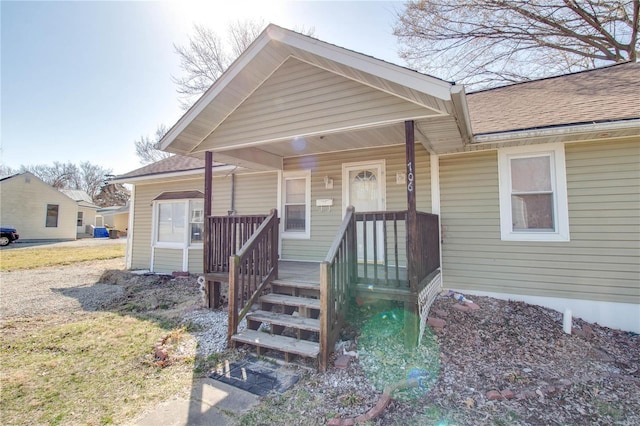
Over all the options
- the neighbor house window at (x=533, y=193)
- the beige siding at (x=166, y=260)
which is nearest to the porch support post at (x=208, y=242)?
the beige siding at (x=166, y=260)

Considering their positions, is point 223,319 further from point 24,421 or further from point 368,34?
point 368,34

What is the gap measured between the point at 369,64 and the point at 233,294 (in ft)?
11.3

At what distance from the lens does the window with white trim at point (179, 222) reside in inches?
354

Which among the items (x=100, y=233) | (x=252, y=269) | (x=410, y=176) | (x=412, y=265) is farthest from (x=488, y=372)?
(x=100, y=233)

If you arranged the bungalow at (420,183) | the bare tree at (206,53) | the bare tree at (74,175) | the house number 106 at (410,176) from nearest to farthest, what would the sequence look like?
1. the house number 106 at (410,176)
2. the bungalow at (420,183)
3. the bare tree at (206,53)
4. the bare tree at (74,175)

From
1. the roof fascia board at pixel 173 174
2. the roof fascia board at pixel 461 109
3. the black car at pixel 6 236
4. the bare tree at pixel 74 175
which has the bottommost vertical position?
the black car at pixel 6 236

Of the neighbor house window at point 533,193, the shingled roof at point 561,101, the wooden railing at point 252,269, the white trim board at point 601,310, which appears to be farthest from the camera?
the neighbor house window at point 533,193

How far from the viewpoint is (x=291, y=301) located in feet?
13.4

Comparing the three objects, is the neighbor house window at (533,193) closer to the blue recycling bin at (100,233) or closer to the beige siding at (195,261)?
the beige siding at (195,261)

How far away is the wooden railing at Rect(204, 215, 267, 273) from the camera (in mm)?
4980

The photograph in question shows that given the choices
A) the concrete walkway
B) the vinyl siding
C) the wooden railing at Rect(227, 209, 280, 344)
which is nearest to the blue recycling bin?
the vinyl siding

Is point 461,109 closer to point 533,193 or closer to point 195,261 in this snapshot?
point 533,193

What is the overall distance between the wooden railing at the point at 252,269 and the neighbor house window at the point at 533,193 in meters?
4.07

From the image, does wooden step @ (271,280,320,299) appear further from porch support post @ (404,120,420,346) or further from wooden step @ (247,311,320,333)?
porch support post @ (404,120,420,346)
